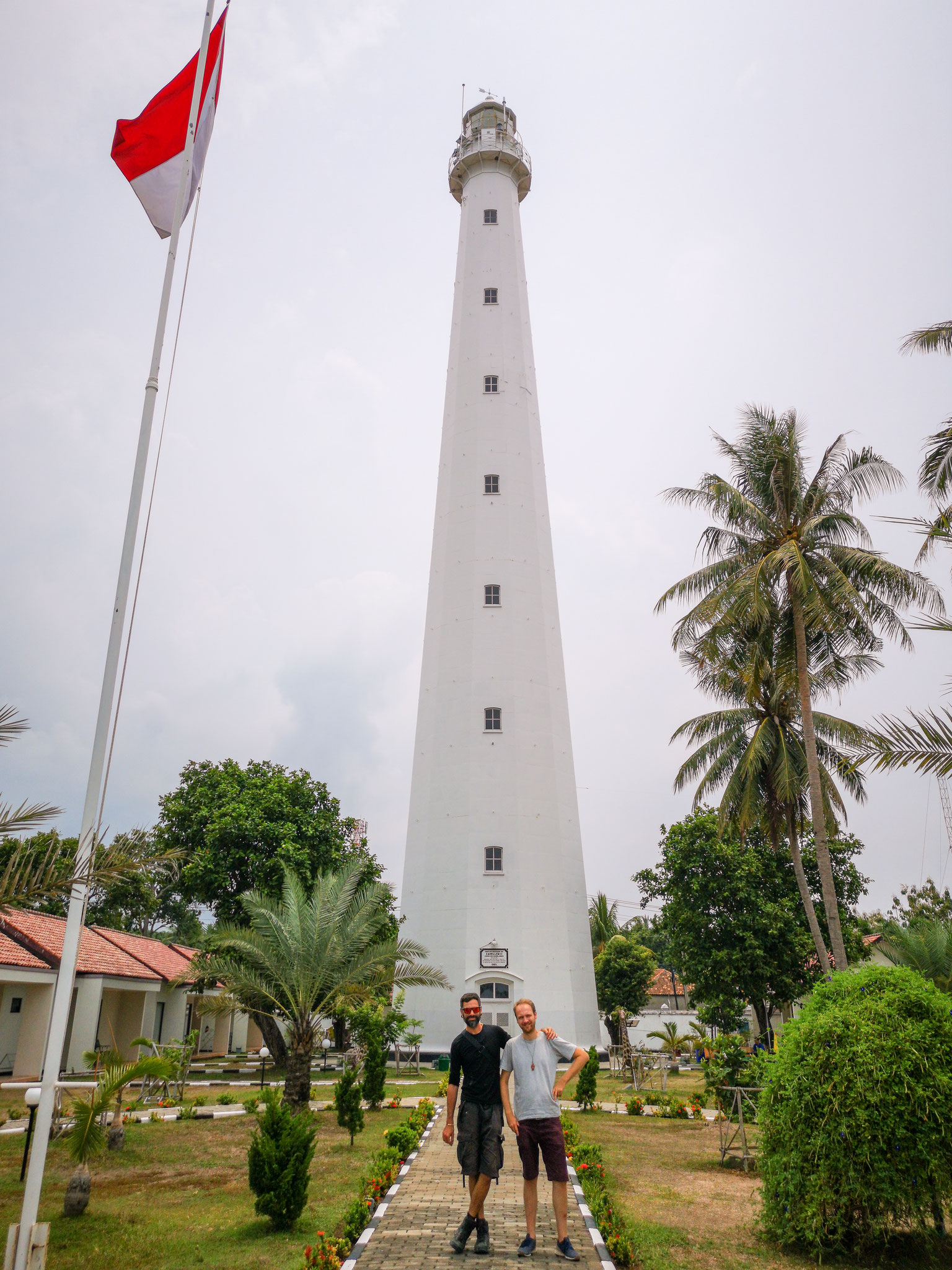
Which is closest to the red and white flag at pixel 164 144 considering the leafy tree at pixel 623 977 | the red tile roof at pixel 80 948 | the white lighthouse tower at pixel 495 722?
the white lighthouse tower at pixel 495 722

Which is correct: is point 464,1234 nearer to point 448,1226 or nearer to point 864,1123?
point 448,1226

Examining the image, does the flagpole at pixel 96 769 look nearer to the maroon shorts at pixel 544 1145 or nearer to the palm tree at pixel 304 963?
the maroon shorts at pixel 544 1145

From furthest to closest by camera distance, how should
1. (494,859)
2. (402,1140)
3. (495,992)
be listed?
(494,859) < (495,992) < (402,1140)

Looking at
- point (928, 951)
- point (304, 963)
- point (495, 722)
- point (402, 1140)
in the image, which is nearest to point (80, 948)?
point (304, 963)

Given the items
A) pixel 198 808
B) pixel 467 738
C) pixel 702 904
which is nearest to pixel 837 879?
pixel 702 904

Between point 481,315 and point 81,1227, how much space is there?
29.7m

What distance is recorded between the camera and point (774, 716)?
84.6 feet

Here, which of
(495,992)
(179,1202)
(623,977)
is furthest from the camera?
(623,977)

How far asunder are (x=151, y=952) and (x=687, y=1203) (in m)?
29.4

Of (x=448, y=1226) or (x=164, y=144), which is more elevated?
(x=164, y=144)

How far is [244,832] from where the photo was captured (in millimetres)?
28328

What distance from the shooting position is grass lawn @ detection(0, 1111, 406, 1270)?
309 inches

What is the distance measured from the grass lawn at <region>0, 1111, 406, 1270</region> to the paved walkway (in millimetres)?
760

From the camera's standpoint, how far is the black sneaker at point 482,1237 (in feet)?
23.1
